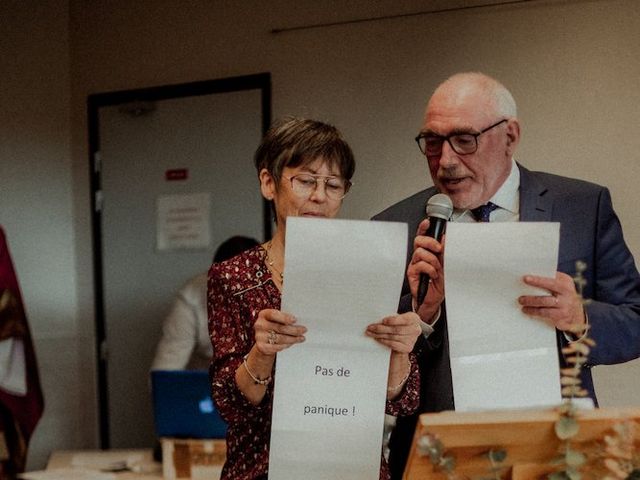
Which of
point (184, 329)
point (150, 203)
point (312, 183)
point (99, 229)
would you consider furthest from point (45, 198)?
point (312, 183)

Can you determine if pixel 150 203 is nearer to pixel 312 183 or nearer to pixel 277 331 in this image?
pixel 312 183

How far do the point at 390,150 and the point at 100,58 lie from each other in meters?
1.92

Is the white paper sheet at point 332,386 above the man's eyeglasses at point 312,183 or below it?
below

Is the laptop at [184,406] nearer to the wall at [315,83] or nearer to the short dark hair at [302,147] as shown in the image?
the wall at [315,83]

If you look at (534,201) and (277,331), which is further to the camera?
(534,201)

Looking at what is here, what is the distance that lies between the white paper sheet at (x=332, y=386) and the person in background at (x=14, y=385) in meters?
2.82

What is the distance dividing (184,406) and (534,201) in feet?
5.43

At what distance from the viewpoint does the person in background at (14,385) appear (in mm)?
4145

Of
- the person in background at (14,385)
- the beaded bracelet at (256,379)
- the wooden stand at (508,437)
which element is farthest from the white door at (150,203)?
the wooden stand at (508,437)

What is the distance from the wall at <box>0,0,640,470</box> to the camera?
12.5ft

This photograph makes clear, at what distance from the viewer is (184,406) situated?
3.29 m

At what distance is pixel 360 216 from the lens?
14.5 feet

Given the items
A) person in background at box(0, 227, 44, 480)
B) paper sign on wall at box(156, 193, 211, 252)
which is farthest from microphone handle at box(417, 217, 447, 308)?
paper sign on wall at box(156, 193, 211, 252)

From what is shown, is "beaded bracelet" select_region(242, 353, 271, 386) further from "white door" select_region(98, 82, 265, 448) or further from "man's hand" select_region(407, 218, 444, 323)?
"white door" select_region(98, 82, 265, 448)
